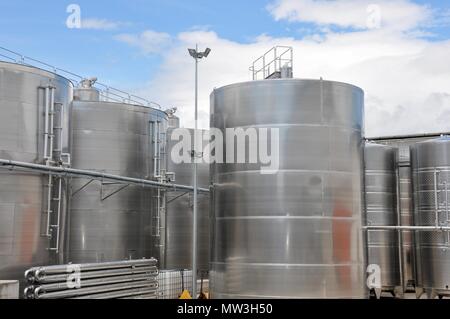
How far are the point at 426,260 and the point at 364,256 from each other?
611 cm

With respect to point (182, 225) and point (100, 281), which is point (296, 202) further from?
point (182, 225)

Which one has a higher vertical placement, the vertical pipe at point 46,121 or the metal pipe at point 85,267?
the vertical pipe at point 46,121

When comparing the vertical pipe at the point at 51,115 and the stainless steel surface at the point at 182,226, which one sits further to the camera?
the stainless steel surface at the point at 182,226

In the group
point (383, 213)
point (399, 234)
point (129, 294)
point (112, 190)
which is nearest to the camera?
point (129, 294)

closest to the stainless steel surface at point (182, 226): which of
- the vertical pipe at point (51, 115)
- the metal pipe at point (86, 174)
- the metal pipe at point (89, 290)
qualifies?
the metal pipe at point (86, 174)

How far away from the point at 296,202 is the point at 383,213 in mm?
9989

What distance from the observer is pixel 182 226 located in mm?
29188

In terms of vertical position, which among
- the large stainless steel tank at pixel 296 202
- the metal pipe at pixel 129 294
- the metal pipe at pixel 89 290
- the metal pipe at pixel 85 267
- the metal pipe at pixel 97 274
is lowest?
the metal pipe at pixel 129 294

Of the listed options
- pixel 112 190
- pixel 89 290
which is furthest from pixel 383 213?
pixel 89 290

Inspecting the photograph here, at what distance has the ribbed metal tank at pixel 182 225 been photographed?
28.8 metres

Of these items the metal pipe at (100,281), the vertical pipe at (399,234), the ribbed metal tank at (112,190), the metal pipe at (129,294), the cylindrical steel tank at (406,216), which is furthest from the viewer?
the cylindrical steel tank at (406,216)

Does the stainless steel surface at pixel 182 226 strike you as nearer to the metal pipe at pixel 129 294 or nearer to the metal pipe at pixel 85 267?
the metal pipe at pixel 129 294

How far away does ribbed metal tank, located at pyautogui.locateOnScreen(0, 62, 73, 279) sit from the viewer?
668 inches

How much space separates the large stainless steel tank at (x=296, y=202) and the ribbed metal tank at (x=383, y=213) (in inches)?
299
